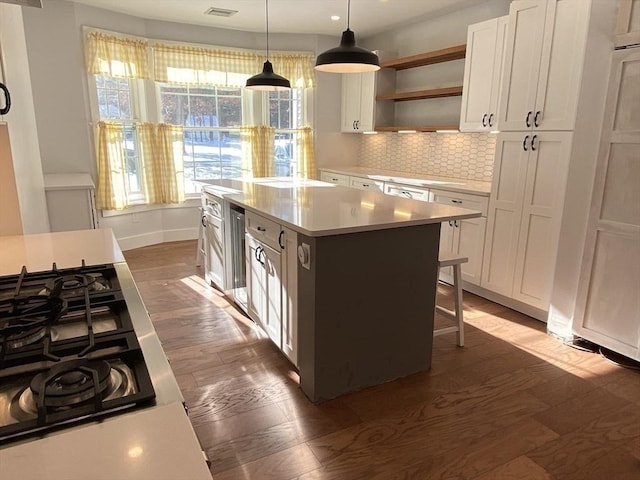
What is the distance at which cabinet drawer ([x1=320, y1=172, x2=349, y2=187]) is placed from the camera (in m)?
5.27

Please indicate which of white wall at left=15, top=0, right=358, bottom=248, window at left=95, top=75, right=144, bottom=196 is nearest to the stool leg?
white wall at left=15, top=0, right=358, bottom=248

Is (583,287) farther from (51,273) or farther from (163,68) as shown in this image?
(163,68)

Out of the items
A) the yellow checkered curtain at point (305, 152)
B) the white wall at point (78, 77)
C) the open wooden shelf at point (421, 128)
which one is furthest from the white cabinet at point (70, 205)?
the open wooden shelf at point (421, 128)

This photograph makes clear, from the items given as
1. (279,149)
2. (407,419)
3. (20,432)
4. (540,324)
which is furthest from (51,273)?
(279,149)

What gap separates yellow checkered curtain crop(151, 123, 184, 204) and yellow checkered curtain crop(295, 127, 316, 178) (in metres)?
1.48

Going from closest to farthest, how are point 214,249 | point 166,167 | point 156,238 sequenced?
point 214,249
point 166,167
point 156,238

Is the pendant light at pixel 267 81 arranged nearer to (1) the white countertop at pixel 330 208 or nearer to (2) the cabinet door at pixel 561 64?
(1) the white countertop at pixel 330 208

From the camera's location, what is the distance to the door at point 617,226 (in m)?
2.45

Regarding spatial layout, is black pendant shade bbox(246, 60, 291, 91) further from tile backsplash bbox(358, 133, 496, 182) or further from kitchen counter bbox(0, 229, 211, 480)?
kitchen counter bbox(0, 229, 211, 480)

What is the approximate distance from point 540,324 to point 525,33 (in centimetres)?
213

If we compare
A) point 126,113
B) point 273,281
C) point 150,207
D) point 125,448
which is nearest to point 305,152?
point 150,207

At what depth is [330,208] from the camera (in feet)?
8.42

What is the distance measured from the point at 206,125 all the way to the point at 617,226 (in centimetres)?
453

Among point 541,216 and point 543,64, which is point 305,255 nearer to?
point 541,216
